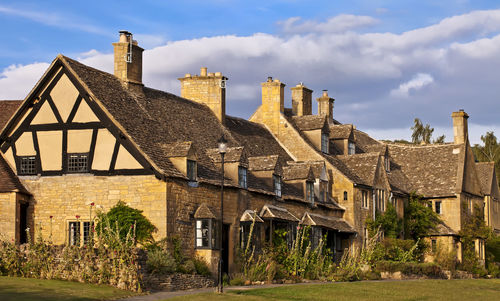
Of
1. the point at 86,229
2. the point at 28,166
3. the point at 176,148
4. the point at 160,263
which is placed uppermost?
the point at 176,148

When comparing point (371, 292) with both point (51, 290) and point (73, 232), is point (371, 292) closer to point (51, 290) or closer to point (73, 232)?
point (51, 290)

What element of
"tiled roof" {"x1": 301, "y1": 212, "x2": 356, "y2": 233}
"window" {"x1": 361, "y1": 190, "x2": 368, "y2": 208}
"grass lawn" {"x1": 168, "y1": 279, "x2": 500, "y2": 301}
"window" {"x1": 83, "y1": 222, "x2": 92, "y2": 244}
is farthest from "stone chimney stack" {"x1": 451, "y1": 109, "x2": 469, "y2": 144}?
"window" {"x1": 83, "y1": 222, "x2": 92, "y2": 244}

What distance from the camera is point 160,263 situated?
97.4ft

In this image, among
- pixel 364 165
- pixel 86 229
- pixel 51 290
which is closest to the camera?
pixel 51 290

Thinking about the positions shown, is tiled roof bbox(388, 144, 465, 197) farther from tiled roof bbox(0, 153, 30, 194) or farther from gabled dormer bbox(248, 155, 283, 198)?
tiled roof bbox(0, 153, 30, 194)

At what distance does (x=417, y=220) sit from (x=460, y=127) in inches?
376

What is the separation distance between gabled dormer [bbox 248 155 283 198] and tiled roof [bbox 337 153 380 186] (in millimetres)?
7939

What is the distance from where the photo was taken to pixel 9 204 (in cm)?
3316

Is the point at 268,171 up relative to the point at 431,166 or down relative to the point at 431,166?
down

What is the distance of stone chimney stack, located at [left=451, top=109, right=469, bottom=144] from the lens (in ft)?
190

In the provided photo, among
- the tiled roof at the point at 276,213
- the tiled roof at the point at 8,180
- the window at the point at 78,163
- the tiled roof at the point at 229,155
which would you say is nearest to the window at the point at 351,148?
the tiled roof at the point at 276,213

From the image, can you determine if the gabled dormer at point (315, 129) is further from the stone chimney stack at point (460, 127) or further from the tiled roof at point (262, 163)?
the stone chimney stack at point (460, 127)

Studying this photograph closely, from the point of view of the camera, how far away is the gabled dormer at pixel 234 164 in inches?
1442

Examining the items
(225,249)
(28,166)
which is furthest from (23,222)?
(225,249)
